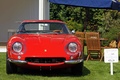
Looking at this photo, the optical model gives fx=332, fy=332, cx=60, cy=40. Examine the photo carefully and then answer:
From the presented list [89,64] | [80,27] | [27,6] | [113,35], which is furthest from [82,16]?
[89,64]

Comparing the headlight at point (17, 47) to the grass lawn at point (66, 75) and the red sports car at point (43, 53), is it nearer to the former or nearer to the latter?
the red sports car at point (43, 53)

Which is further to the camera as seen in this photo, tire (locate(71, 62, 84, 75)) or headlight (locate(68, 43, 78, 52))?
tire (locate(71, 62, 84, 75))

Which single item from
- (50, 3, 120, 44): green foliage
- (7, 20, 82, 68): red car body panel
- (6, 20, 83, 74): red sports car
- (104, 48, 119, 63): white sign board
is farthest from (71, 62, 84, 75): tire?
(50, 3, 120, 44): green foliage

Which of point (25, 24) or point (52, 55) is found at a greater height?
point (25, 24)

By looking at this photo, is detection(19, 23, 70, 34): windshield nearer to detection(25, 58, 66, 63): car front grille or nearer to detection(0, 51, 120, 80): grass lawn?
detection(0, 51, 120, 80): grass lawn

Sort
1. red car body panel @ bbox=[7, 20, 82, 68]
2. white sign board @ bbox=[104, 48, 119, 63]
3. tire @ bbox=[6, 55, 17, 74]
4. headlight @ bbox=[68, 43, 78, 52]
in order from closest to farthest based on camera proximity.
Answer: red car body panel @ bbox=[7, 20, 82, 68]
headlight @ bbox=[68, 43, 78, 52]
tire @ bbox=[6, 55, 17, 74]
white sign board @ bbox=[104, 48, 119, 63]

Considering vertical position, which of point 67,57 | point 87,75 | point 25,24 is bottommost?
point 87,75

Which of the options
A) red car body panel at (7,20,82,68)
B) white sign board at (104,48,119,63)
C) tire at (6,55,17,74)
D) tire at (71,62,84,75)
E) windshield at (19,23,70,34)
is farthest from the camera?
windshield at (19,23,70,34)

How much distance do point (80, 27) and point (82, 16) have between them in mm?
4562

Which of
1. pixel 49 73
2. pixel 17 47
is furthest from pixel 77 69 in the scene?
pixel 17 47

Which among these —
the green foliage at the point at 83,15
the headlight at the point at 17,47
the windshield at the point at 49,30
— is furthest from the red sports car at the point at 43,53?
the green foliage at the point at 83,15

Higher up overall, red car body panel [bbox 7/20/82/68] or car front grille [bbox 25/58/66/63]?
red car body panel [bbox 7/20/82/68]

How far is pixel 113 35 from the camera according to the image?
18484mm

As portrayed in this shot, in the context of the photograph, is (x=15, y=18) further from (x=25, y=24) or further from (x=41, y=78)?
(x=41, y=78)
